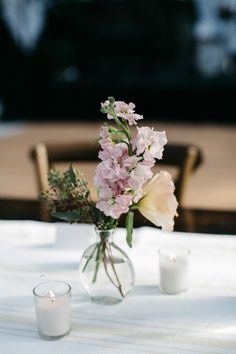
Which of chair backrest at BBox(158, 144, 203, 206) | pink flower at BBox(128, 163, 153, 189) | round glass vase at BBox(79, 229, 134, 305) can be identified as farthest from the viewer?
chair backrest at BBox(158, 144, 203, 206)

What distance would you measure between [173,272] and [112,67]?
16.4 feet

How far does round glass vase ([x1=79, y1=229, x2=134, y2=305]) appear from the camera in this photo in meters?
0.92

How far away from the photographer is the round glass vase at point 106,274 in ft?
3.00

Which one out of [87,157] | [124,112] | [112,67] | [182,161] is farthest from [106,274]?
[112,67]

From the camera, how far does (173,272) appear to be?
95 cm

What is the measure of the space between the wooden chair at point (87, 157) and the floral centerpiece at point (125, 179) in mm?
516

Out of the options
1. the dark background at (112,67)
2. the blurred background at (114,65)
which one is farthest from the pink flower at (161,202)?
the dark background at (112,67)

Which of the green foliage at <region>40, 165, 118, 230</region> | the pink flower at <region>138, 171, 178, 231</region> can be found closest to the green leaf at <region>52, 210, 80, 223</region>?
the green foliage at <region>40, 165, 118, 230</region>

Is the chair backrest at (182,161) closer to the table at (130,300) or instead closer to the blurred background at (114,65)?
the table at (130,300)

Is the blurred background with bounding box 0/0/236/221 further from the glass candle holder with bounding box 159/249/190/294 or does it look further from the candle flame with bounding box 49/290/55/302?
the candle flame with bounding box 49/290/55/302

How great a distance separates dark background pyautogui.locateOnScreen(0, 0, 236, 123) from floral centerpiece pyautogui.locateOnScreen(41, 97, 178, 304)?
15.2 feet

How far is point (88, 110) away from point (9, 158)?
159 centimetres

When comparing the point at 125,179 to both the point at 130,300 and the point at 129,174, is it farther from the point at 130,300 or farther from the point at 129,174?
the point at 130,300

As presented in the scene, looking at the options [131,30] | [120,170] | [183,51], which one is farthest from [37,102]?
[120,170]
